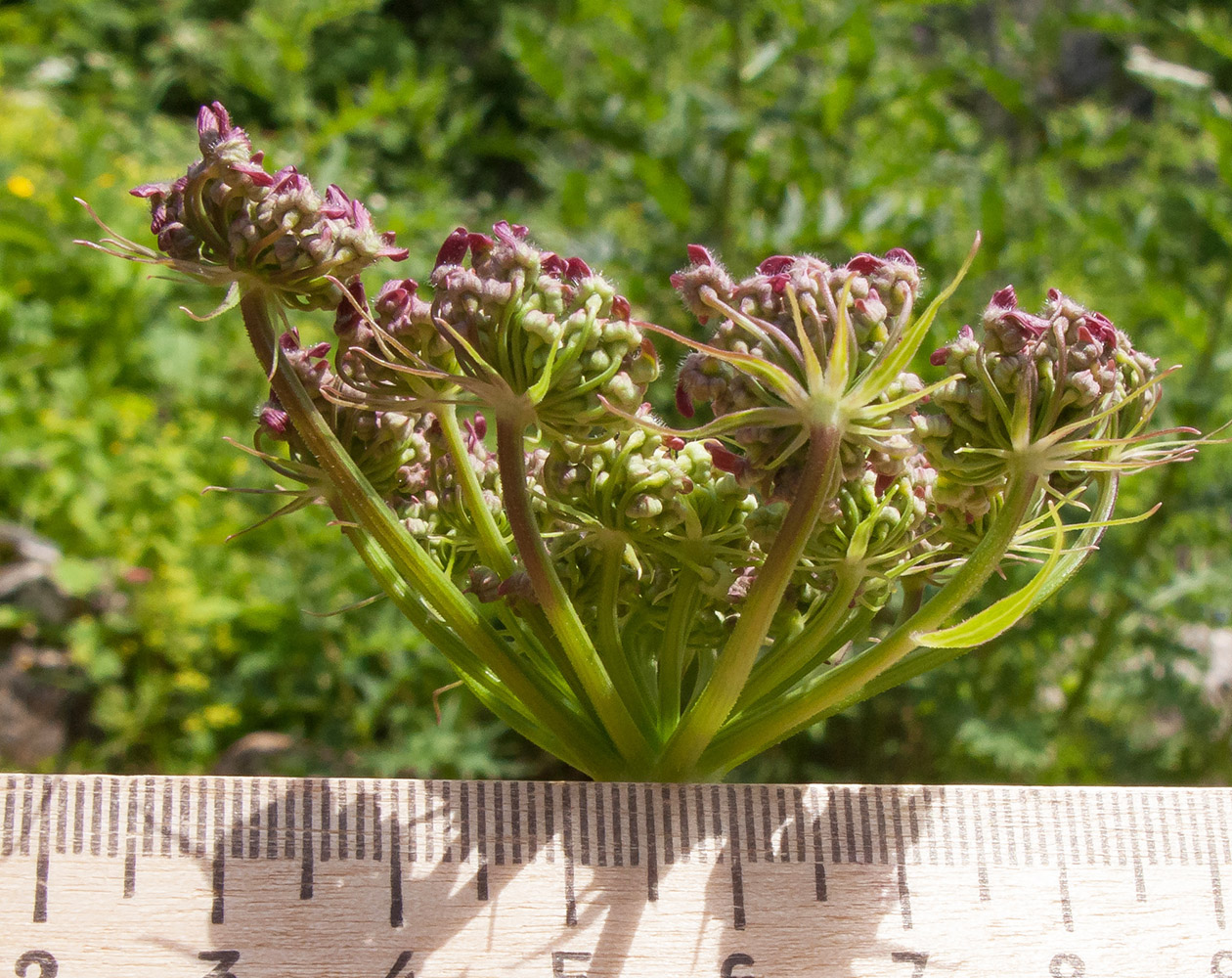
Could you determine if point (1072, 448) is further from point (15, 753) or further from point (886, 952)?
point (15, 753)

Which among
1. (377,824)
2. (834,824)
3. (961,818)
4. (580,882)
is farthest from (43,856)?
(961,818)

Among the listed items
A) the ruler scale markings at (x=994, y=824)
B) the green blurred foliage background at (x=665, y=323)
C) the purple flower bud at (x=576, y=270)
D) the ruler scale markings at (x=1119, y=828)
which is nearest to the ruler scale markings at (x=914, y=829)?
the ruler scale markings at (x=994, y=824)

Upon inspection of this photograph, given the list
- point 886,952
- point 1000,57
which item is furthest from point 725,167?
point 1000,57

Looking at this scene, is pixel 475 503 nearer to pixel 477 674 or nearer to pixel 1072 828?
pixel 477 674

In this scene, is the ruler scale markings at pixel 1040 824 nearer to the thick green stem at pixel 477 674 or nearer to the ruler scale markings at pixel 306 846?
the thick green stem at pixel 477 674

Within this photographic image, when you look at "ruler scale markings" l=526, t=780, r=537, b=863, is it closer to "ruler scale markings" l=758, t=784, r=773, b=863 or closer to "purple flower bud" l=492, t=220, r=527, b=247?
"ruler scale markings" l=758, t=784, r=773, b=863

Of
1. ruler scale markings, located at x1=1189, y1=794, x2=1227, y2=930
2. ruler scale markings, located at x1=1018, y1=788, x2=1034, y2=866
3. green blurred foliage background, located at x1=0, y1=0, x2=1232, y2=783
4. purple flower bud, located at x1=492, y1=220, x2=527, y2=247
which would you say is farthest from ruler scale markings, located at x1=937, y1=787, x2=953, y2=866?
green blurred foliage background, located at x1=0, y1=0, x2=1232, y2=783

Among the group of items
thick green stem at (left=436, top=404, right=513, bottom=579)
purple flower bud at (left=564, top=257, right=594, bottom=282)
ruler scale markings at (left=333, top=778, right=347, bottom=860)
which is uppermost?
purple flower bud at (left=564, top=257, right=594, bottom=282)
